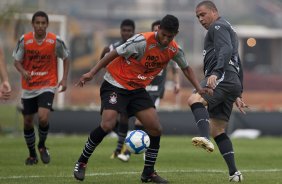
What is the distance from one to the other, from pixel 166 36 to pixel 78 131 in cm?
1417

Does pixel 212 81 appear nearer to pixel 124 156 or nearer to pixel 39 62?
pixel 39 62

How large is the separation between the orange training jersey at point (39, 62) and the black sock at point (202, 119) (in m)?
3.88

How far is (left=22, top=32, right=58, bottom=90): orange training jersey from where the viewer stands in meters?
14.3

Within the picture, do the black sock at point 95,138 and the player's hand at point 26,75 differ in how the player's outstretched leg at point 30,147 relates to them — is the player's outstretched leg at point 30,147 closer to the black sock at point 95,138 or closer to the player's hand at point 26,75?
the player's hand at point 26,75

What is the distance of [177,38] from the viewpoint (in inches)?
1539

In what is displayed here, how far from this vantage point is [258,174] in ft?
41.8

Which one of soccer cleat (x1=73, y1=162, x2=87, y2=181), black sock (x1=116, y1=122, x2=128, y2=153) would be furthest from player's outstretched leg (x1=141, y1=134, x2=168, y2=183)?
Answer: black sock (x1=116, y1=122, x2=128, y2=153)

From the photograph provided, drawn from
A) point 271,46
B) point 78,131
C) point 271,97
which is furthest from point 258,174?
point 271,46

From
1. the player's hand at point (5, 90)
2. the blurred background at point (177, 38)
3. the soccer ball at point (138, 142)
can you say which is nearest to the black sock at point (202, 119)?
the soccer ball at point (138, 142)

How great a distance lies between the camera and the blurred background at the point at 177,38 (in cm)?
3588

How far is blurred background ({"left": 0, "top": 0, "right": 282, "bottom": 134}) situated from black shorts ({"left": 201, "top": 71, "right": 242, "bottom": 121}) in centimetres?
1998

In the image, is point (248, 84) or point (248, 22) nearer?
point (248, 84)

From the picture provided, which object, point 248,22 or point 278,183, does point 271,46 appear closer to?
point 248,22

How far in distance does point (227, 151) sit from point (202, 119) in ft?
2.04
